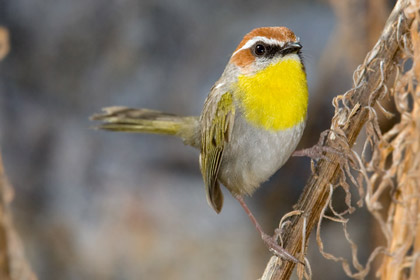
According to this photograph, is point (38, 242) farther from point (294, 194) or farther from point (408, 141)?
point (408, 141)

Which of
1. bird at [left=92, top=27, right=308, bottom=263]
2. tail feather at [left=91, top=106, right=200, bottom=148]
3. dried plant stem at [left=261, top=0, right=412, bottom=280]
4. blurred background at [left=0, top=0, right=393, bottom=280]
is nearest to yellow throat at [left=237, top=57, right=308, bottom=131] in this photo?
bird at [left=92, top=27, right=308, bottom=263]

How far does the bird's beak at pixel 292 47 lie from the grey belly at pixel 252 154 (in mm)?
345

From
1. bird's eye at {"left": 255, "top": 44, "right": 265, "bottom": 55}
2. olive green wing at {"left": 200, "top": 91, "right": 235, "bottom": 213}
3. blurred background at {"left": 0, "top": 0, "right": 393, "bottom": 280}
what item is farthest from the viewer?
blurred background at {"left": 0, "top": 0, "right": 393, "bottom": 280}

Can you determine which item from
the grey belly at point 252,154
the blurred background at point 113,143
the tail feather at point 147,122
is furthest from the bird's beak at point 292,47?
the blurred background at point 113,143

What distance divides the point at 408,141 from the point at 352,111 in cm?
28

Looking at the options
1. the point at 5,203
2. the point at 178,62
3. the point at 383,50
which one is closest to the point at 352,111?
the point at 383,50

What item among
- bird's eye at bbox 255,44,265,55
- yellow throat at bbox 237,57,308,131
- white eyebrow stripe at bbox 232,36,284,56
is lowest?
yellow throat at bbox 237,57,308,131

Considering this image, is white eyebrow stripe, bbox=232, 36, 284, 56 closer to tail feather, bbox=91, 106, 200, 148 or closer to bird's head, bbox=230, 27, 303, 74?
bird's head, bbox=230, 27, 303, 74

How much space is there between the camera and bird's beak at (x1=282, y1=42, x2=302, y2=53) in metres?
2.44

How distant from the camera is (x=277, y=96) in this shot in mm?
2447

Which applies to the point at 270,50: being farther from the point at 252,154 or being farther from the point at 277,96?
the point at 252,154

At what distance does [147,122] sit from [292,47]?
3.85 ft

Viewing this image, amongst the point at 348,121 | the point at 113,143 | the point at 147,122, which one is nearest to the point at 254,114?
the point at 348,121

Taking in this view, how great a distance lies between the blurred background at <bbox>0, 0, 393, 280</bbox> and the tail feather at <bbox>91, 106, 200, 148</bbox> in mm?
1130
